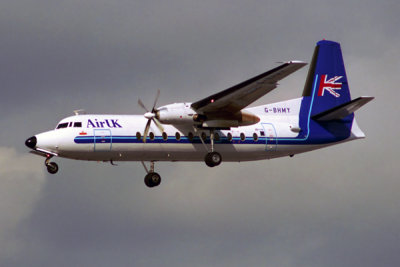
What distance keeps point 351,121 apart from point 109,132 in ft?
35.5

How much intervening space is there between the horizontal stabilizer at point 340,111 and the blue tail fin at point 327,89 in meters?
0.21

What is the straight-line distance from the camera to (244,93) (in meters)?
32.1

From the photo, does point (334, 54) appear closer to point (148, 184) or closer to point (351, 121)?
point (351, 121)

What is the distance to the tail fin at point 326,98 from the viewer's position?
3609 centimetres

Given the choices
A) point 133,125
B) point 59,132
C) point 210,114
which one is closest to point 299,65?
point 210,114

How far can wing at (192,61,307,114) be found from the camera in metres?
30.5

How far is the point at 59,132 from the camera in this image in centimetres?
3170

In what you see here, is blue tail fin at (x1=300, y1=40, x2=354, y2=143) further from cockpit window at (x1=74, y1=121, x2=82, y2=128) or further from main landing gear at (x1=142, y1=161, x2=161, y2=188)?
cockpit window at (x1=74, y1=121, x2=82, y2=128)

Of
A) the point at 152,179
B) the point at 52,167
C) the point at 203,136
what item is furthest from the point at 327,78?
the point at 52,167

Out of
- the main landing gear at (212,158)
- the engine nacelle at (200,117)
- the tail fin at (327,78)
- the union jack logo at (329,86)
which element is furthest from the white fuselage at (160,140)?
the union jack logo at (329,86)

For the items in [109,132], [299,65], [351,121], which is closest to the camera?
[299,65]

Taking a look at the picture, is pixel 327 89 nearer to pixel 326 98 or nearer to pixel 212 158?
pixel 326 98

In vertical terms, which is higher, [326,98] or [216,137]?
[326,98]

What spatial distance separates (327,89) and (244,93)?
269 inches
